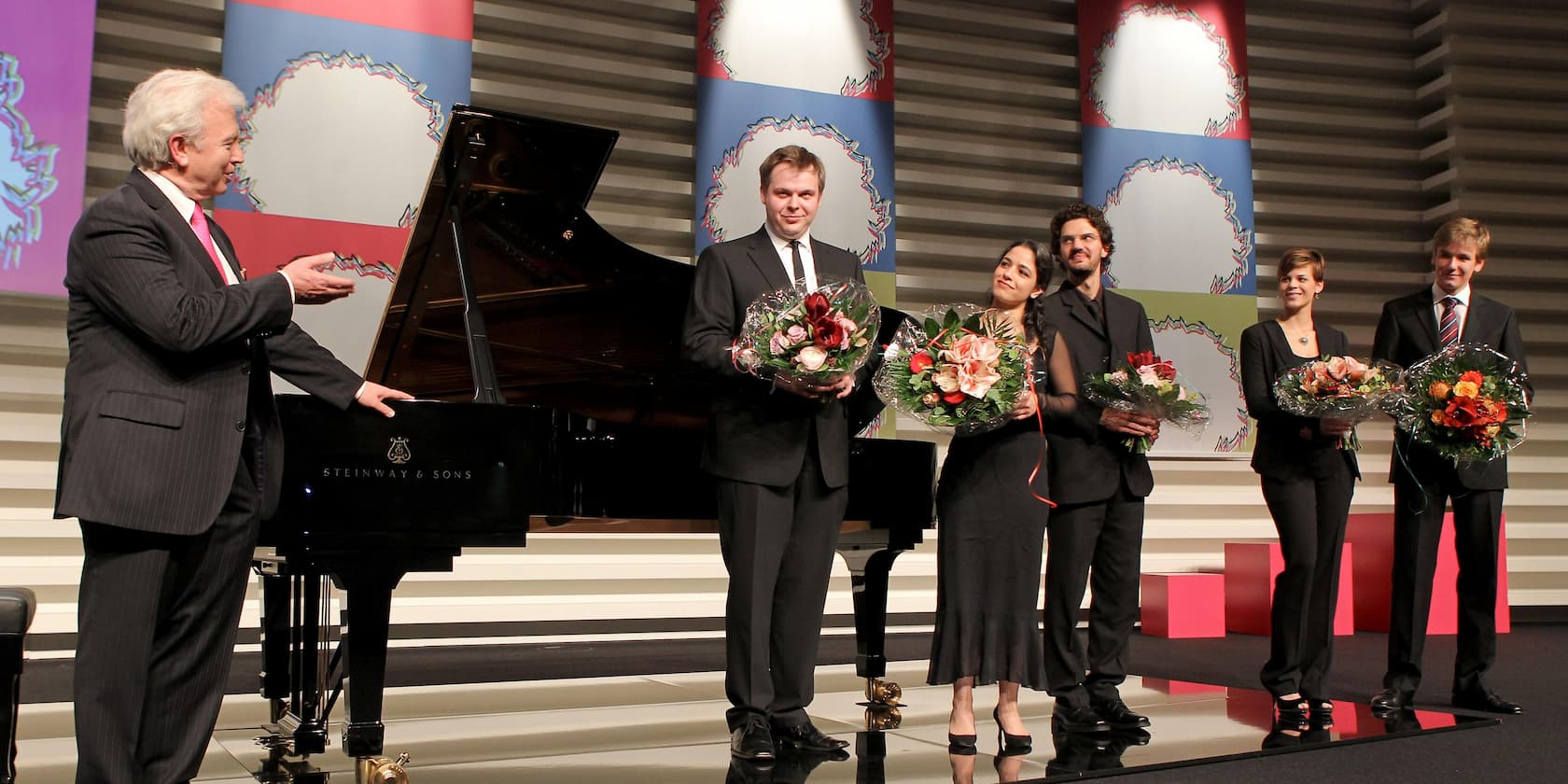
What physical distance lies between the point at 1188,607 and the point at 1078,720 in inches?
157

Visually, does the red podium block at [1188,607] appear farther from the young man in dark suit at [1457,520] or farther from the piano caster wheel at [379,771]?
the piano caster wheel at [379,771]

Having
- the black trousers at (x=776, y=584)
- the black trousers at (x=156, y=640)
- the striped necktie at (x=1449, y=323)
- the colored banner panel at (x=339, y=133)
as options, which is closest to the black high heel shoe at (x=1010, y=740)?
the black trousers at (x=776, y=584)

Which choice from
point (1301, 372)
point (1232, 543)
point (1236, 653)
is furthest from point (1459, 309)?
point (1232, 543)

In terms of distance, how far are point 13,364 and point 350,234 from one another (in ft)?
5.87

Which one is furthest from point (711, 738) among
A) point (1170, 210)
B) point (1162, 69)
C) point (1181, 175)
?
point (1162, 69)

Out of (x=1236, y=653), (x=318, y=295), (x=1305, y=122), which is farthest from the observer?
(x=1305, y=122)

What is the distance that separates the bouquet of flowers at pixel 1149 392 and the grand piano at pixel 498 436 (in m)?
0.72

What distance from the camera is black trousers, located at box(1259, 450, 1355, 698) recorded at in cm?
391

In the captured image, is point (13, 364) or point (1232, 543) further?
point (1232, 543)

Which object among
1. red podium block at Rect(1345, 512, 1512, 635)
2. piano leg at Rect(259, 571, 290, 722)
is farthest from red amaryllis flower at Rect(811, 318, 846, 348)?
red podium block at Rect(1345, 512, 1512, 635)

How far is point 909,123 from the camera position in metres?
7.65

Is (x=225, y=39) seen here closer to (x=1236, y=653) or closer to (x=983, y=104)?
(x=983, y=104)

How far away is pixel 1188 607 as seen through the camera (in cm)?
720

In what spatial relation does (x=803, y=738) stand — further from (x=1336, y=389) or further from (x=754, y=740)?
(x=1336, y=389)
